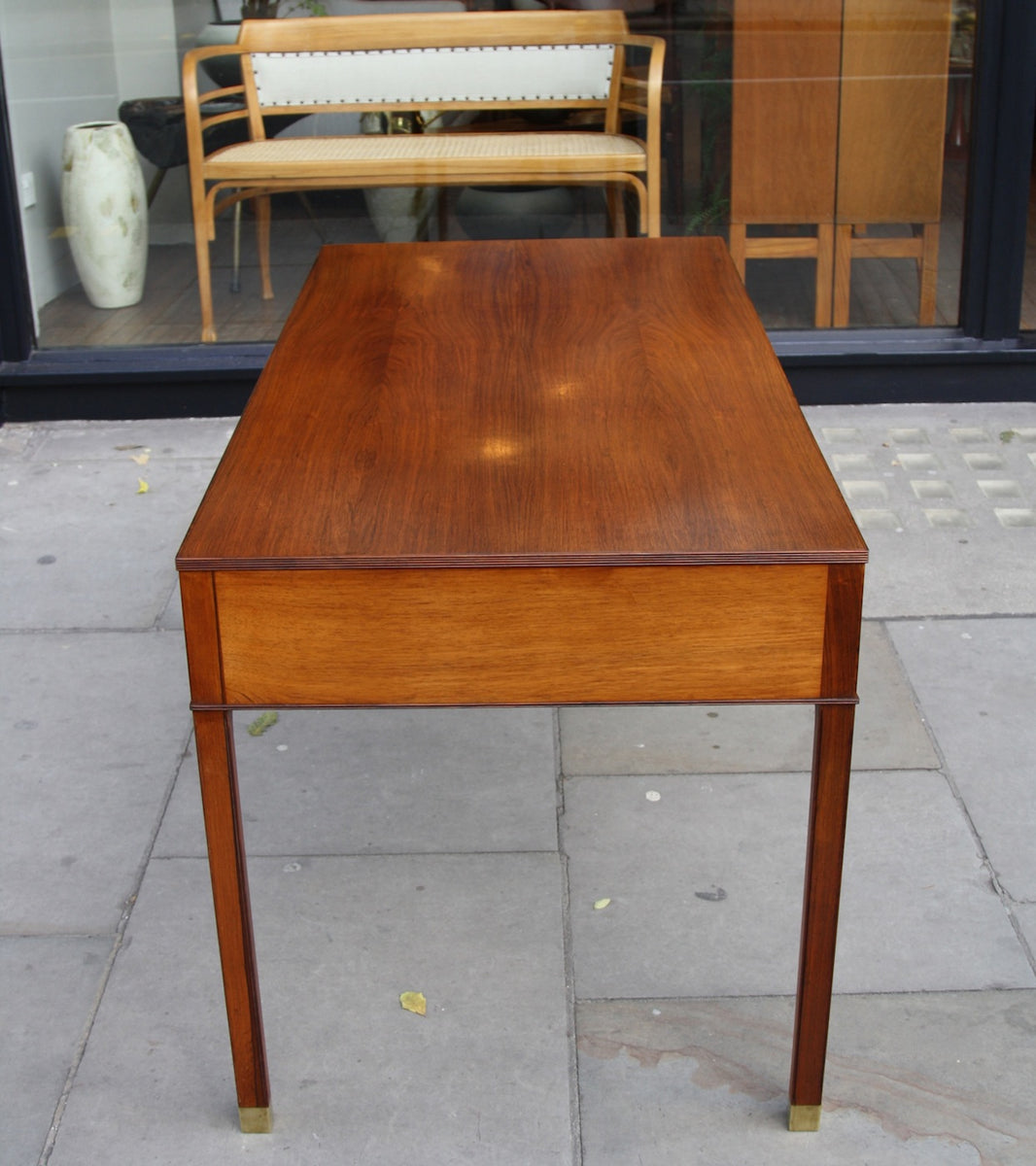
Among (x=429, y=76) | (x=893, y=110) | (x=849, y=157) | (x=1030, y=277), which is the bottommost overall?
(x=1030, y=277)

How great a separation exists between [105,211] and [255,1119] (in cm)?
315

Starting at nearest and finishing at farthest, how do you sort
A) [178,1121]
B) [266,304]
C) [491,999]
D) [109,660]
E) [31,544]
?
[178,1121] → [491,999] → [109,660] → [31,544] → [266,304]

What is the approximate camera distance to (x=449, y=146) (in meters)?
4.31

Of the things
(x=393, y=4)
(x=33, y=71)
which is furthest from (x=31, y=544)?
(x=393, y=4)

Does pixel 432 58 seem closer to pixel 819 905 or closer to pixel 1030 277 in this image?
pixel 1030 277

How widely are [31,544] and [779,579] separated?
258 centimetres

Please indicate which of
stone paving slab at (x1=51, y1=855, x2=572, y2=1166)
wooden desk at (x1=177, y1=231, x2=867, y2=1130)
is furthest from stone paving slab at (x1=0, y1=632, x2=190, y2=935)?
wooden desk at (x1=177, y1=231, x2=867, y2=1130)

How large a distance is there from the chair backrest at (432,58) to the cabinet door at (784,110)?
394mm

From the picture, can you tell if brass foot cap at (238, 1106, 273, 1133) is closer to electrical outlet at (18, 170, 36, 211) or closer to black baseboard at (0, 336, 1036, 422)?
black baseboard at (0, 336, 1036, 422)

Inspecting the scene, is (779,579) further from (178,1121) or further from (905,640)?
(905,640)

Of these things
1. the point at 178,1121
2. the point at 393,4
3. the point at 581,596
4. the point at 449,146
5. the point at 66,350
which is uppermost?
the point at 393,4

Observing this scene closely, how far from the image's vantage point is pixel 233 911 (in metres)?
1.83

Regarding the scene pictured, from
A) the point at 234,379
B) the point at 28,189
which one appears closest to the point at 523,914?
the point at 234,379

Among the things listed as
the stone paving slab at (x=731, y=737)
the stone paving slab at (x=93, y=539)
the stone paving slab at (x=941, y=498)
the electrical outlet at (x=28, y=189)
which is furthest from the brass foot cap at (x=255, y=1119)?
the electrical outlet at (x=28, y=189)
